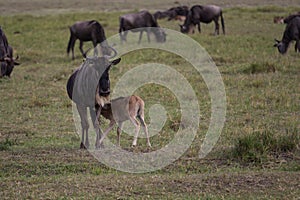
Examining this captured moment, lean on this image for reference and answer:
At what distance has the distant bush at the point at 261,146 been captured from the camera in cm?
779

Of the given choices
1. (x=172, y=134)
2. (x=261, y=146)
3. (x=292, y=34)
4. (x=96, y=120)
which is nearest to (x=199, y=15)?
(x=292, y=34)

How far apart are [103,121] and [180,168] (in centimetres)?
362

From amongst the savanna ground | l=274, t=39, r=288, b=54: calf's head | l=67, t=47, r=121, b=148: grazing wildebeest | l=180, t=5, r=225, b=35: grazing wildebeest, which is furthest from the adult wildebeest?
l=67, t=47, r=121, b=148: grazing wildebeest

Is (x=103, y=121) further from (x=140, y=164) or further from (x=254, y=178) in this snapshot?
(x=254, y=178)

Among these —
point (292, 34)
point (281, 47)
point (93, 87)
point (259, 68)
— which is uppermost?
point (93, 87)

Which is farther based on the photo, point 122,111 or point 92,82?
point 122,111

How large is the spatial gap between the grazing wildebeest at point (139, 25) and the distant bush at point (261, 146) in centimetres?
1434

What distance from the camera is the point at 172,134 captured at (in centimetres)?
977

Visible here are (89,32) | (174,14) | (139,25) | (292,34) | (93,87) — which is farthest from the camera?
(174,14)

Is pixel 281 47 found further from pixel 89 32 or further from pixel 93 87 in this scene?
pixel 93 87

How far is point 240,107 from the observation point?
11656mm

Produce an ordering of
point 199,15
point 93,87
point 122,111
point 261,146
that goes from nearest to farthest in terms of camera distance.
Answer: point 261,146, point 93,87, point 122,111, point 199,15

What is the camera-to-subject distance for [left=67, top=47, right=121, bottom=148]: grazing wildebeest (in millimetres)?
8570

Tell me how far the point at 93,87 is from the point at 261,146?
2464 millimetres
